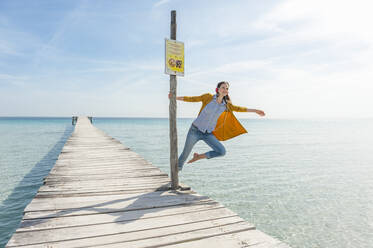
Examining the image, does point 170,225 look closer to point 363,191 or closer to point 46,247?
point 46,247

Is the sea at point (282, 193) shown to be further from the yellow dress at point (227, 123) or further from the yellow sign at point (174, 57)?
the yellow sign at point (174, 57)

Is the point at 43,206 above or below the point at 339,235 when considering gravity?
above

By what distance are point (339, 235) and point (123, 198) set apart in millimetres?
5117

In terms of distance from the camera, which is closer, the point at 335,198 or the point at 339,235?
the point at 339,235

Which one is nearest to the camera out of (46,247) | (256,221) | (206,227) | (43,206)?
(46,247)

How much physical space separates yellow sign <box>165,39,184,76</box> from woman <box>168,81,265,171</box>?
20.1 inches

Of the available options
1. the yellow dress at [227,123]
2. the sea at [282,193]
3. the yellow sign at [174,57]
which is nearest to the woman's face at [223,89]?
the yellow dress at [227,123]

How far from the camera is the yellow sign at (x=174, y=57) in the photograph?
174 inches

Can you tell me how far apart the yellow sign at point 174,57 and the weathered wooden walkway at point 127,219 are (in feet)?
7.59

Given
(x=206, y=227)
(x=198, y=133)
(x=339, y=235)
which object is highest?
(x=198, y=133)

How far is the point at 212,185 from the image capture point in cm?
923

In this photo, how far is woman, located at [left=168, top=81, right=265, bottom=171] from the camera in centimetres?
470

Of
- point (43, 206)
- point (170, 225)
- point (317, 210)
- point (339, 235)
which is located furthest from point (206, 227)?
point (317, 210)

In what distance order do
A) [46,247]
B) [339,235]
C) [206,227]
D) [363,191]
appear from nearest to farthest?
[46,247], [206,227], [339,235], [363,191]
